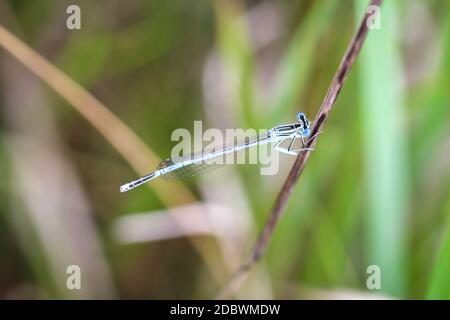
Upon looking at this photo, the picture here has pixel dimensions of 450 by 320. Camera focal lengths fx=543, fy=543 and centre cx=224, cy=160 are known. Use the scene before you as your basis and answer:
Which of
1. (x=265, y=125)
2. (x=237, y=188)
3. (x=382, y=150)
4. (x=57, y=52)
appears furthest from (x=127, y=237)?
(x=382, y=150)

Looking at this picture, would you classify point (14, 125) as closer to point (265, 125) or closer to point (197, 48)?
point (197, 48)

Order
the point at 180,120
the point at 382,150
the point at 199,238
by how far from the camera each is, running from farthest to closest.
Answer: the point at 180,120 → the point at 199,238 → the point at 382,150

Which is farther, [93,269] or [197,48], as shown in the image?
[197,48]

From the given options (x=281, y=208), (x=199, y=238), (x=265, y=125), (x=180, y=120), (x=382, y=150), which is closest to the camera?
(x=281, y=208)

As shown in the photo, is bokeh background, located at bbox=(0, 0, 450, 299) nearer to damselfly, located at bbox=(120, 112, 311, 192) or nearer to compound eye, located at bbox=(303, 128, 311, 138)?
damselfly, located at bbox=(120, 112, 311, 192)

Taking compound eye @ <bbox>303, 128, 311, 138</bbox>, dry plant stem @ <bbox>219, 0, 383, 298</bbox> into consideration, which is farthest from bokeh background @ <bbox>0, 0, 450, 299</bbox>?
dry plant stem @ <bbox>219, 0, 383, 298</bbox>

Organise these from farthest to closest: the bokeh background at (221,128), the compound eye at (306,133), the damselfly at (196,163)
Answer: the bokeh background at (221,128) → the damselfly at (196,163) → the compound eye at (306,133)

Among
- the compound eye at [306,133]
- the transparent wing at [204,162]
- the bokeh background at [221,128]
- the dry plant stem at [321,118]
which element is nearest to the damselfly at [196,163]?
the transparent wing at [204,162]

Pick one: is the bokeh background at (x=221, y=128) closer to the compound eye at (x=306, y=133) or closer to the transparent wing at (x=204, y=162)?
the transparent wing at (x=204, y=162)

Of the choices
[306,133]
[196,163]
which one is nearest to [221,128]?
[196,163]
